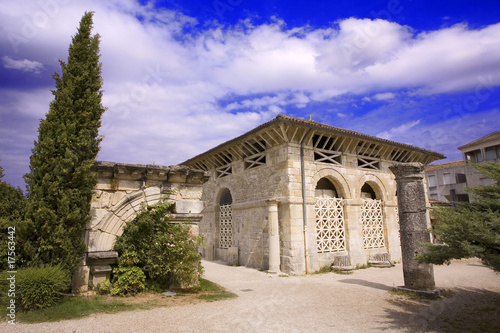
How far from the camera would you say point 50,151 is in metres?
5.77

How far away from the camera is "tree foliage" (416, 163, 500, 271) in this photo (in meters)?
4.35

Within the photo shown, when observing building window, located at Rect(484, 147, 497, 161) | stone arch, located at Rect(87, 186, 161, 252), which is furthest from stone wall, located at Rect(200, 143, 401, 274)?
building window, located at Rect(484, 147, 497, 161)

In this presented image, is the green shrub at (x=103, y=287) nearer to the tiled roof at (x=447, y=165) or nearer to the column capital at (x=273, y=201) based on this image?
the column capital at (x=273, y=201)

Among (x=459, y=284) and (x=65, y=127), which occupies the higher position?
(x=65, y=127)

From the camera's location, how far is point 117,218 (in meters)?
6.73

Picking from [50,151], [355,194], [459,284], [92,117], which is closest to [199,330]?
[50,151]

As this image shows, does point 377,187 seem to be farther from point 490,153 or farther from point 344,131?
point 490,153

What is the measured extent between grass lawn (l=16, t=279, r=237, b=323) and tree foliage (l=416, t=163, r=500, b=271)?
4467 mm

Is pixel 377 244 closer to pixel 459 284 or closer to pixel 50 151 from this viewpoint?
pixel 459 284

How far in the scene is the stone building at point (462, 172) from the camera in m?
25.1

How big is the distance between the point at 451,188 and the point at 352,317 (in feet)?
96.6

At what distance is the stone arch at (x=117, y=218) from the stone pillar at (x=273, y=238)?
14.2 feet

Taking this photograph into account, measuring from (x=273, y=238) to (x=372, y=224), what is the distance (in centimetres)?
494

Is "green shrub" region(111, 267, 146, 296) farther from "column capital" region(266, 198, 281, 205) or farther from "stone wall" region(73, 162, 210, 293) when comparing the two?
"column capital" region(266, 198, 281, 205)
